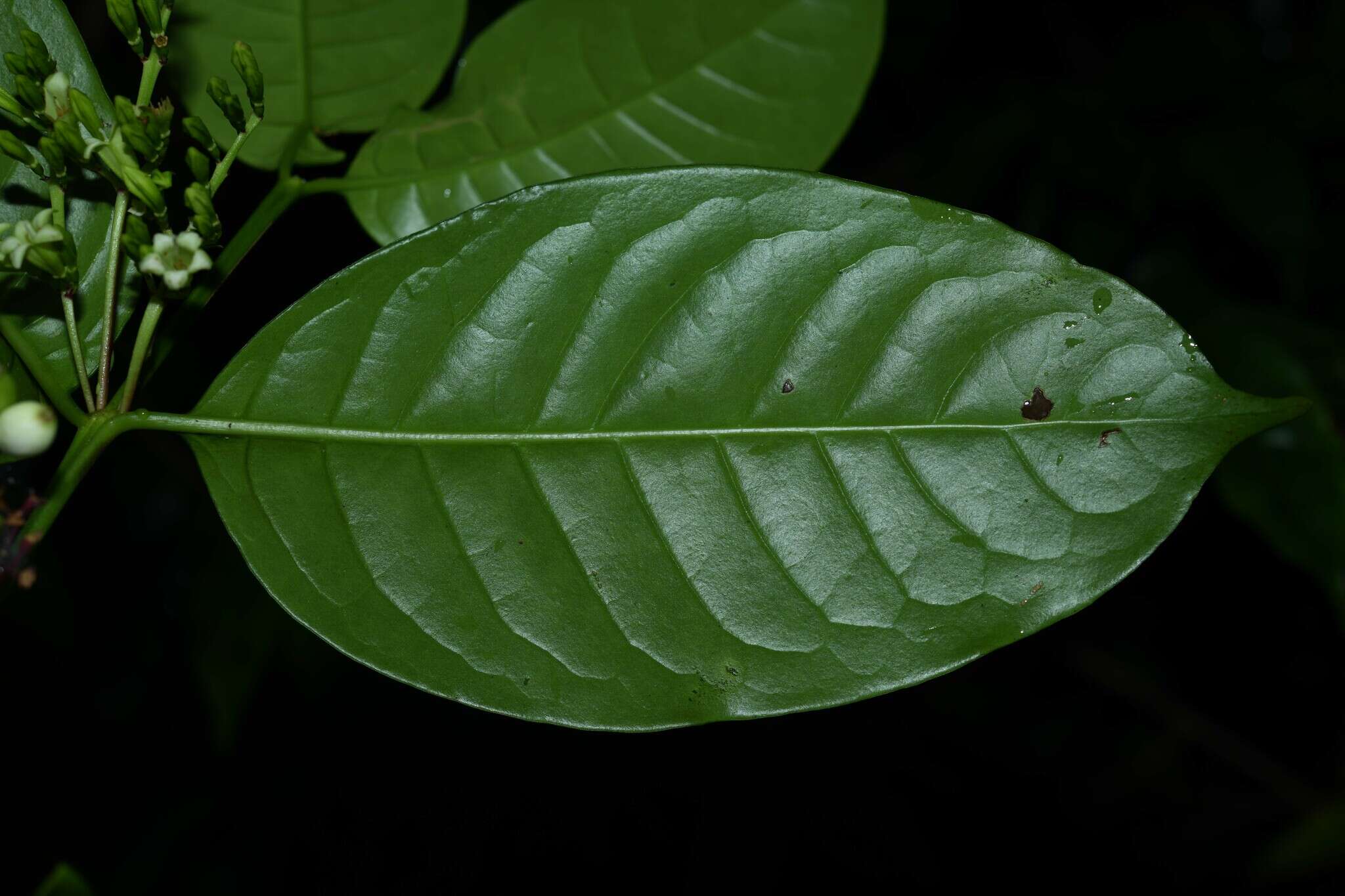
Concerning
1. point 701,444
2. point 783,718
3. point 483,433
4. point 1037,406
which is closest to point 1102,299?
point 1037,406

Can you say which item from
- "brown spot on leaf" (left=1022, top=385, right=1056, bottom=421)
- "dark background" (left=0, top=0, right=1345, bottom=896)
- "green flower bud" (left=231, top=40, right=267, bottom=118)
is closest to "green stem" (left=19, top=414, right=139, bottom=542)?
"green flower bud" (left=231, top=40, right=267, bottom=118)

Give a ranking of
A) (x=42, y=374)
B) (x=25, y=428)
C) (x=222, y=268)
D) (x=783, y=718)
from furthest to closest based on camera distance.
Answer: (x=783, y=718), (x=222, y=268), (x=42, y=374), (x=25, y=428)

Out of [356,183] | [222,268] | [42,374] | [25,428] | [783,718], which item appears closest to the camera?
[25,428]

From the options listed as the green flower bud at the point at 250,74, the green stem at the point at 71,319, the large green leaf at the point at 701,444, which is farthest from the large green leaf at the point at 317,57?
the large green leaf at the point at 701,444

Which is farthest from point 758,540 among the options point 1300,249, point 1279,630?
point 1279,630

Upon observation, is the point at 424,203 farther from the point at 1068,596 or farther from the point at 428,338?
the point at 1068,596

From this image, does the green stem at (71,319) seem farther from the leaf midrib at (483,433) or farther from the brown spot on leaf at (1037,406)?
the brown spot on leaf at (1037,406)

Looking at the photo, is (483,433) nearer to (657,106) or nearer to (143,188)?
(143,188)
